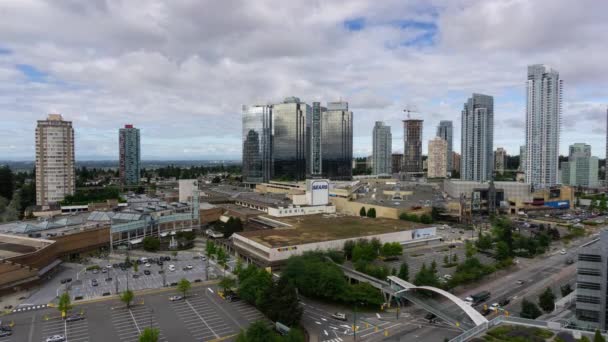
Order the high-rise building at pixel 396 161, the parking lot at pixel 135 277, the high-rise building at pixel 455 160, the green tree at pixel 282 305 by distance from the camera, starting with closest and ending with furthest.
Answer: the green tree at pixel 282 305 < the parking lot at pixel 135 277 < the high-rise building at pixel 396 161 < the high-rise building at pixel 455 160

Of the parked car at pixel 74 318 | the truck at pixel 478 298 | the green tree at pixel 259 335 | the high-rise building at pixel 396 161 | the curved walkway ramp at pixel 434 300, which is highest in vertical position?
the high-rise building at pixel 396 161

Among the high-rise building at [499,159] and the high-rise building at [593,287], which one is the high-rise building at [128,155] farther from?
the high-rise building at [499,159]

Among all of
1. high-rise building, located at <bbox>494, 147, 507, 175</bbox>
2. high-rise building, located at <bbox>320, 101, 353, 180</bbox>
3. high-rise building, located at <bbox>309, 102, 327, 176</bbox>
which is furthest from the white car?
high-rise building, located at <bbox>494, 147, 507, 175</bbox>

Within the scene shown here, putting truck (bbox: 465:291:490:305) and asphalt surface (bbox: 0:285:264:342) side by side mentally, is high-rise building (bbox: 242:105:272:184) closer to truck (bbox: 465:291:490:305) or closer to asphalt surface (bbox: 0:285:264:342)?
asphalt surface (bbox: 0:285:264:342)

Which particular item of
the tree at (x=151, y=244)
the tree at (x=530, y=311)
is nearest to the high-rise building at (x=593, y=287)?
the tree at (x=530, y=311)

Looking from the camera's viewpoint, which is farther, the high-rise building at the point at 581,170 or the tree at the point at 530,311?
the high-rise building at the point at 581,170

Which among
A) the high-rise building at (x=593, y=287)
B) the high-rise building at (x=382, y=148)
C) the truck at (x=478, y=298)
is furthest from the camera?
the high-rise building at (x=382, y=148)

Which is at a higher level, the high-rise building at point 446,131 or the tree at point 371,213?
the high-rise building at point 446,131

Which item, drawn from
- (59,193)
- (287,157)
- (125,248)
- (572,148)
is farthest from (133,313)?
(572,148)

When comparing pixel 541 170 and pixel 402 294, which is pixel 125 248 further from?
pixel 541 170
